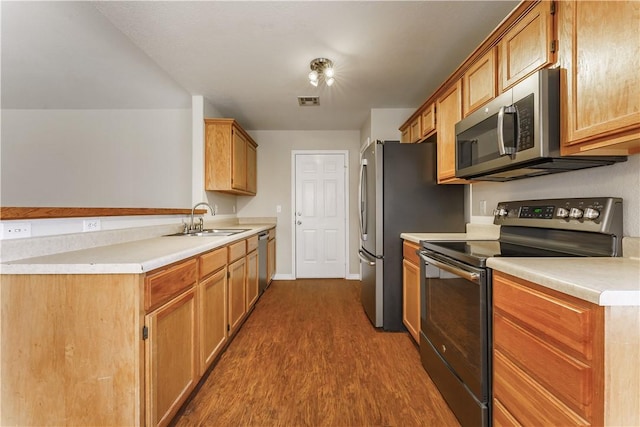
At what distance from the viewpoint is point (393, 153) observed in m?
2.43

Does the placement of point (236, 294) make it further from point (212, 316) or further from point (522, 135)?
point (522, 135)

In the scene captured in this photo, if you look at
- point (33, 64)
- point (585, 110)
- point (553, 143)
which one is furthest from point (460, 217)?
point (33, 64)

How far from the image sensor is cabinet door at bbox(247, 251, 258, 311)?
2.74 meters

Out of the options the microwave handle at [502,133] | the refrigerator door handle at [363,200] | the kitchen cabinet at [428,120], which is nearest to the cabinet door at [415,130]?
the kitchen cabinet at [428,120]

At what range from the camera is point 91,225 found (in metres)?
1.54

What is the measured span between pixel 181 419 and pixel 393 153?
2350mm

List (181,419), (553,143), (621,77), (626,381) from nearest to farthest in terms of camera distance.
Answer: (626,381), (621,77), (553,143), (181,419)

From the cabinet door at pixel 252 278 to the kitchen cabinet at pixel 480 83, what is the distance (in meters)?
2.28

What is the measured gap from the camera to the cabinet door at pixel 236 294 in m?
2.19

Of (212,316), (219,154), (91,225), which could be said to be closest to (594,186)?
(212,316)

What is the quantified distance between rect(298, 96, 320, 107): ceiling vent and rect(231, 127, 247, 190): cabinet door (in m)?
0.85

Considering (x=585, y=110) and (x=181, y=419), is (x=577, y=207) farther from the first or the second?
(x=181, y=419)

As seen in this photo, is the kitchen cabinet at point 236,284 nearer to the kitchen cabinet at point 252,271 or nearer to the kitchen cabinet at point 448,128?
the kitchen cabinet at point 252,271

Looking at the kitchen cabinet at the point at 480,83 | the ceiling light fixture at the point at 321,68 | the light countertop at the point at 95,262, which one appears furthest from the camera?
the ceiling light fixture at the point at 321,68
